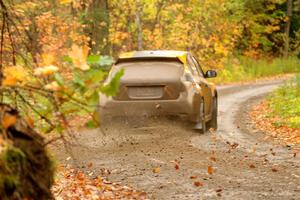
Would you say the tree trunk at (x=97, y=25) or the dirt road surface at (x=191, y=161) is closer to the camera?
the dirt road surface at (x=191, y=161)

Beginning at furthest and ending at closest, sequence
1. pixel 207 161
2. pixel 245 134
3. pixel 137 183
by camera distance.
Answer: pixel 245 134 < pixel 207 161 < pixel 137 183

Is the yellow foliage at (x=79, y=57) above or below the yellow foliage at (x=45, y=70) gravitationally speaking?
above

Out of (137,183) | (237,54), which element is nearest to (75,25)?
(137,183)

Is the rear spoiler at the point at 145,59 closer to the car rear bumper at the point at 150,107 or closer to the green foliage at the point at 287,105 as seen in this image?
the car rear bumper at the point at 150,107

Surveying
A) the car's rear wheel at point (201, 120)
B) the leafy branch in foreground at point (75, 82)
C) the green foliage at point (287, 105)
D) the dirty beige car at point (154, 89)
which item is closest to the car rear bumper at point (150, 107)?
the dirty beige car at point (154, 89)

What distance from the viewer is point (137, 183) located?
8.16 metres

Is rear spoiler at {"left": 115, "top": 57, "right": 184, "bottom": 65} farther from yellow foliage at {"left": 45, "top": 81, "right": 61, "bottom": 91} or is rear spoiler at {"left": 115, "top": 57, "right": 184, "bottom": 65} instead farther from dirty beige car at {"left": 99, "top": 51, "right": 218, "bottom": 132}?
yellow foliage at {"left": 45, "top": 81, "right": 61, "bottom": 91}

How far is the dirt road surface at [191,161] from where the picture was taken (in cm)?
770

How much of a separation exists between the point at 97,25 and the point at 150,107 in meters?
10.6

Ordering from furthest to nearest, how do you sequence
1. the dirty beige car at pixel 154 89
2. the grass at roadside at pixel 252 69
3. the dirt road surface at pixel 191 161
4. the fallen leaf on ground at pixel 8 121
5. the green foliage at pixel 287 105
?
the grass at roadside at pixel 252 69, the green foliage at pixel 287 105, the dirty beige car at pixel 154 89, the dirt road surface at pixel 191 161, the fallen leaf on ground at pixel 8 121

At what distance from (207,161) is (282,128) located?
5.36 m

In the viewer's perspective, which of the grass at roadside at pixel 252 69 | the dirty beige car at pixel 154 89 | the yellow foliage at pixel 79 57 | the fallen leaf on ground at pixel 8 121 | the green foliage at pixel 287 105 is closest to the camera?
the fallen leaf on ground at pixel 8 121

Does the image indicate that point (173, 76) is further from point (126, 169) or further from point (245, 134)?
point (126, 169)

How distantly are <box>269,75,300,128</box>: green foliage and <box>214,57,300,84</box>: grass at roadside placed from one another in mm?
10395
